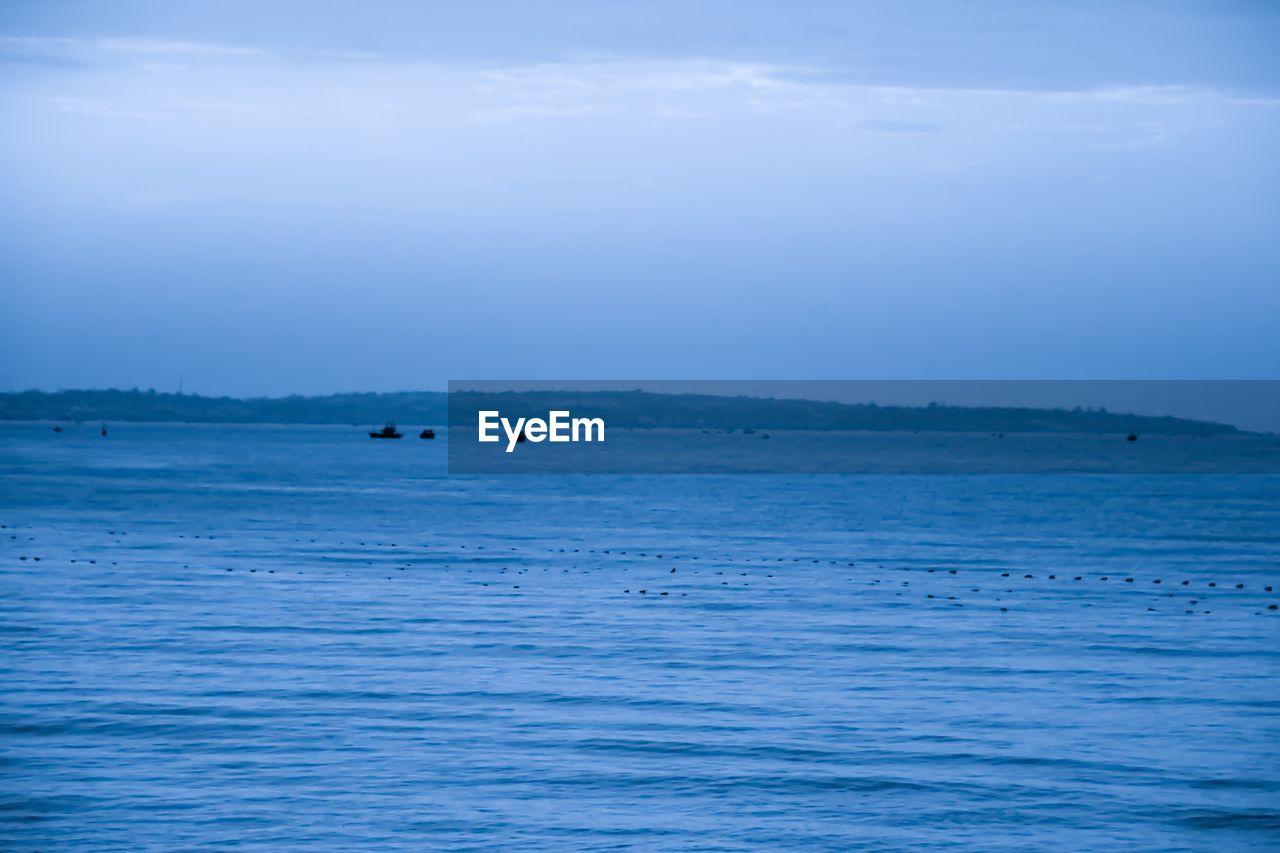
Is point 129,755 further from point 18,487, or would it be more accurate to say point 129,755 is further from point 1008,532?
point 18,487

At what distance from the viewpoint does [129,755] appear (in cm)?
1670

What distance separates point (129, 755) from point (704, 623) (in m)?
13.8

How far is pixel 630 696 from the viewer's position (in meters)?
20.3

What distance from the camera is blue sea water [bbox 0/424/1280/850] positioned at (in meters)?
14.5

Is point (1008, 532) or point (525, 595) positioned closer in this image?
point (525, 595)

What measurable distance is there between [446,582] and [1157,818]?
23536 mm

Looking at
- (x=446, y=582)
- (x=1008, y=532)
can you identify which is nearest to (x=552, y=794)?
(x=446, y=582)

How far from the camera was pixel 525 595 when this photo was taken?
108 ft

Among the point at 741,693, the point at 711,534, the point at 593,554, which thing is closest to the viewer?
the point at 741,693

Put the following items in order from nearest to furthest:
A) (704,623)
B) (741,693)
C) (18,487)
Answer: (741,693) → (704,623) → (18,487)

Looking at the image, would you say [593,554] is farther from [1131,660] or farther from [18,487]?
[18,487]

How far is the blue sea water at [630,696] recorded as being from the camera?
14.5m

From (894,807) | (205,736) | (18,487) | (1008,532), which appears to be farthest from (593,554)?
(18,487)

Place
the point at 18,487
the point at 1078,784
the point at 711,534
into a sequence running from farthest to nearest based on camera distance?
the point at 18,487 < the point at 711,534 < the point at 1078,784
